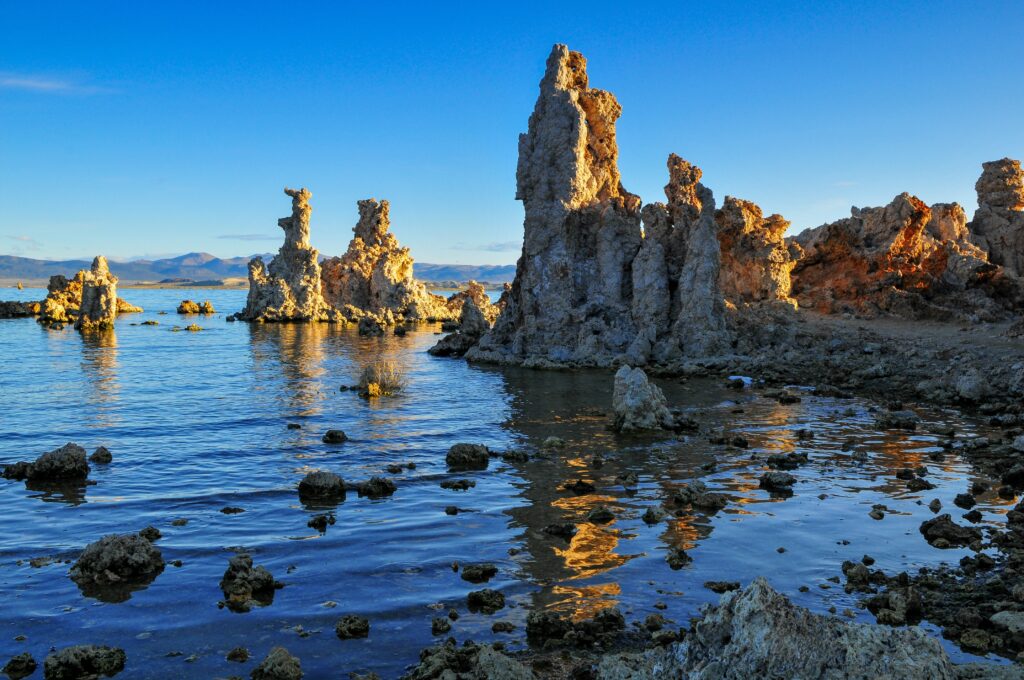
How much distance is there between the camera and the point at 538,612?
44.3 ft

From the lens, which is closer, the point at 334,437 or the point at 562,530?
the point at 562,530

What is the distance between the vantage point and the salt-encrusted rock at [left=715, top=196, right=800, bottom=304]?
58.5 m

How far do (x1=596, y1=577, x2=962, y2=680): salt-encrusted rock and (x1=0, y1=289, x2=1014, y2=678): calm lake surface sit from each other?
6.09 metres

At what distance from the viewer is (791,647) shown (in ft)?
24.1

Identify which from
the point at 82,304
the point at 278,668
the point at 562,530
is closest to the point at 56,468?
the point at 562,530

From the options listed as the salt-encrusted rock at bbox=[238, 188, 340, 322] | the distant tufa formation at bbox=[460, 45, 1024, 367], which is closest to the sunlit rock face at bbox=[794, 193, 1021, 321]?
the distant tufa formation at bbox=[460, 45, 1024, 367]

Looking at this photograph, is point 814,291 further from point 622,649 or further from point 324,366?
point 622,649

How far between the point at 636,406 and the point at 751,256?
3141 centimetres

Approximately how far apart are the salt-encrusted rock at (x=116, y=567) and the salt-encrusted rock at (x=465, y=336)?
49.8 metres

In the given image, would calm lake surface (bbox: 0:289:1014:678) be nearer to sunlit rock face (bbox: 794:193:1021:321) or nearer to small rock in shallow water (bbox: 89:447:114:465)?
small rock in shallow water (bbox: 89:447:114:465)

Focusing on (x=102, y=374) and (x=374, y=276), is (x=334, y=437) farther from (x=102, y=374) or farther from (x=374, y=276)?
(x=374, y=276)

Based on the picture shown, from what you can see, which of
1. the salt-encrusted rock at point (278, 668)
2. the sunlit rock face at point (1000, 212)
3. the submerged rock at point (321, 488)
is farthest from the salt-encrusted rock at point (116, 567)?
the sunlit rock face at point (1000, 212)

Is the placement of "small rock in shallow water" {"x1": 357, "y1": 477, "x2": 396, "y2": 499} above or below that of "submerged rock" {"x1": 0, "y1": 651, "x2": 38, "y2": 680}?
above

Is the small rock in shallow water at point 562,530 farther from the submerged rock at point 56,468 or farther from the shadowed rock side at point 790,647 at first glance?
the submerged rock at point 56,468
